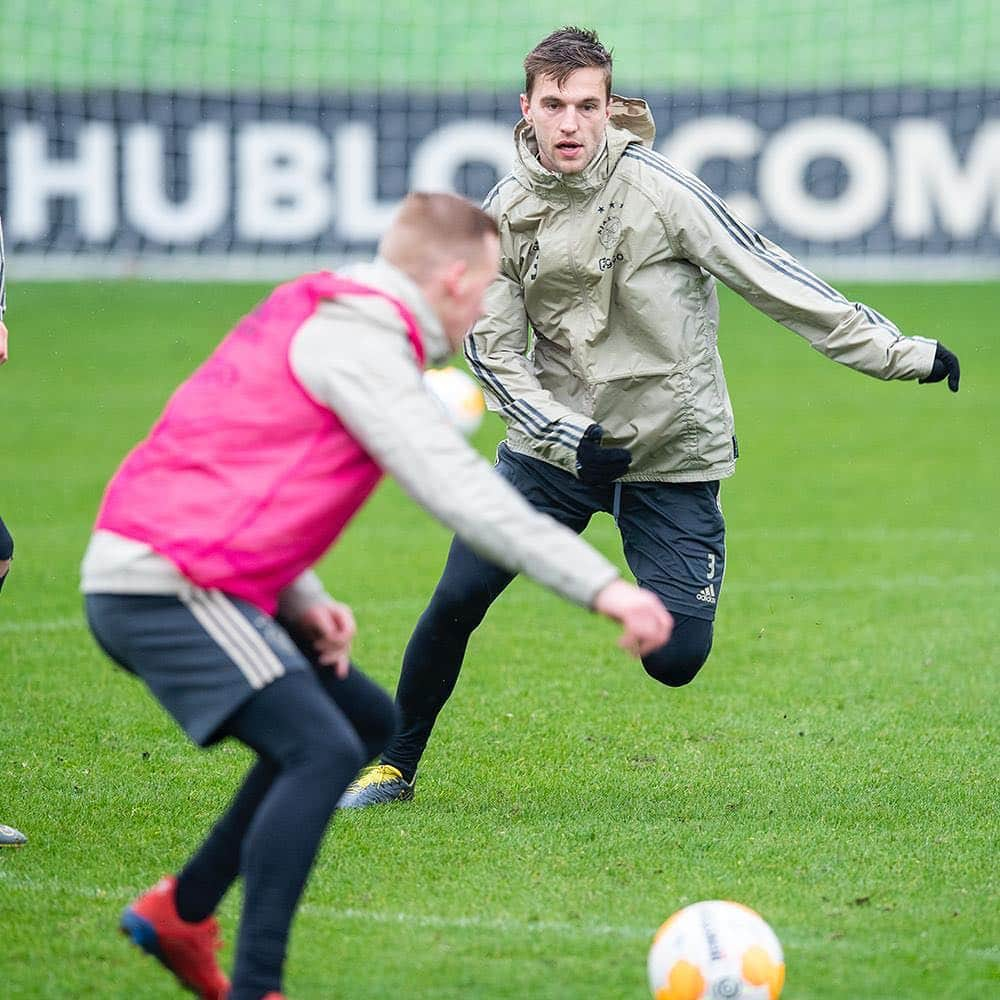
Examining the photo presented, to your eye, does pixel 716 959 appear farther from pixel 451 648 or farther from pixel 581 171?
Answer: pixel 581 171

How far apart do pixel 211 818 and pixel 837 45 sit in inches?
755

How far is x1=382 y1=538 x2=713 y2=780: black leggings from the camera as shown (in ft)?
19.2

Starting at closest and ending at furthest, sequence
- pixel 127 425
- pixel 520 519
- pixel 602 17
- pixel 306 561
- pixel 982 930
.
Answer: pixel 520 519, pixel 306 561, pixel 982 930, pixel 127 425, pixel 602 17

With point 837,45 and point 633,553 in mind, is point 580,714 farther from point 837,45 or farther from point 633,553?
point 837,45

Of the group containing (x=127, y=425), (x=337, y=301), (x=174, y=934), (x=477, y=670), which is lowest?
(x=127, y=425)

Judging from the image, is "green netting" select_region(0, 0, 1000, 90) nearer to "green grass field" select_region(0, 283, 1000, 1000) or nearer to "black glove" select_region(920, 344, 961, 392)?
"green grass field" select_region(0, 283, 1000, 1000)

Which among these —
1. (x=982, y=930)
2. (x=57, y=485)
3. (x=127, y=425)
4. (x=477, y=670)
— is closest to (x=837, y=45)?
(x=127, y=425)

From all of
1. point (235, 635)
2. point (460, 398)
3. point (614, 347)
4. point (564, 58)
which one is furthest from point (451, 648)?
point (460, 398)

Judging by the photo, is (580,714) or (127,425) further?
(127,425)

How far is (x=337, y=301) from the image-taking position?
12.5 feet

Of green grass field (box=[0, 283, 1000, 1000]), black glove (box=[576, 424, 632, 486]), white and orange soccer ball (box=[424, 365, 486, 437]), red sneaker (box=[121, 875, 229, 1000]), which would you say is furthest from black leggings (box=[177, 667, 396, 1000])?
white and orange soccer ball (box=[424, 365, 486, 437])

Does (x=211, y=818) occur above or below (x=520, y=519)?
below

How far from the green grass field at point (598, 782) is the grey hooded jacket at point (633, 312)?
1259 mm

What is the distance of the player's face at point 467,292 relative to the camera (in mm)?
3928
